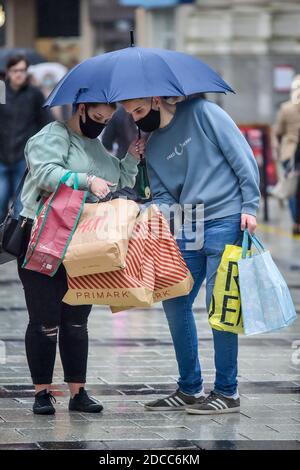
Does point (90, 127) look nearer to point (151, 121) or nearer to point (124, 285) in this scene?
point (151, 121)

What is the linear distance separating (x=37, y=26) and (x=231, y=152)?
33495mm

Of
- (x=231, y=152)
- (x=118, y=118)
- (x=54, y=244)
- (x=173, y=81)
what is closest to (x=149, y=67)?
(x=173, y=81)

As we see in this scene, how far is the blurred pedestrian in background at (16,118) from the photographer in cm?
1369

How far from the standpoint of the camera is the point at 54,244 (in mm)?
6797

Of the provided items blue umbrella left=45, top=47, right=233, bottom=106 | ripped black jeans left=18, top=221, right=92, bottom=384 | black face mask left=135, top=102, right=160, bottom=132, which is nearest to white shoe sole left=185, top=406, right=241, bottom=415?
ripped black jeans left=18, top=221, right=92, bottom=384

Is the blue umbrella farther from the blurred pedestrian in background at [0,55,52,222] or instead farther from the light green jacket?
the blurred pedestrian in background at [0,55,52,222]

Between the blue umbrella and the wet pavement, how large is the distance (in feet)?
5.17

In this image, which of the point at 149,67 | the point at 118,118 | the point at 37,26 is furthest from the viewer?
the point at 37,26

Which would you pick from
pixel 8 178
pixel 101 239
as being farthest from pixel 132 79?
pixel 8 178

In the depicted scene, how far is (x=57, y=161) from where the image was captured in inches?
273

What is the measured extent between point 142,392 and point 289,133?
10071 millimetres

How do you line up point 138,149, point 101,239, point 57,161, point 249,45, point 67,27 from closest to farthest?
point 101,239, point 57,161, point 138,149, point 249,45, point 67,27

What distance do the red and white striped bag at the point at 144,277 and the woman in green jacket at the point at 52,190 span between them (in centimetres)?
21

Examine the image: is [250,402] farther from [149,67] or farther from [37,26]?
[37,26]
